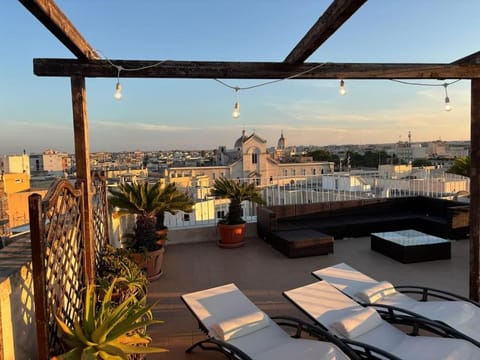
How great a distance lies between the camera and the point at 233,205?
6.51 metres

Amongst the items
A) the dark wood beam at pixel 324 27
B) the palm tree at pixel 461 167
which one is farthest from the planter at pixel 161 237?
the palm tree at pixel 461 167

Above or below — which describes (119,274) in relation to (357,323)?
above

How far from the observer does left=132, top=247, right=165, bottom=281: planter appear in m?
4.57

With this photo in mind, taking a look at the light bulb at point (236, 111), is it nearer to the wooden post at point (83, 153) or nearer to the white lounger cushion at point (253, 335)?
the wooden post at point (83, 153)

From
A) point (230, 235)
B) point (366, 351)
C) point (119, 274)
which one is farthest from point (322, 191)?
point (366, 351)

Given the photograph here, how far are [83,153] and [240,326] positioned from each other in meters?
2.05

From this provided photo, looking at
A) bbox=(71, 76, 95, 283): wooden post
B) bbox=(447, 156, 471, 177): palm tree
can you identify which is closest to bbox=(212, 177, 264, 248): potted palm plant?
bbox=(71, 76, 95, 283): wooden post

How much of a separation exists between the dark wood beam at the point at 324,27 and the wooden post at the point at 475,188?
1889mm

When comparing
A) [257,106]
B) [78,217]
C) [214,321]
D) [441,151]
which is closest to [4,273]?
[78,217]

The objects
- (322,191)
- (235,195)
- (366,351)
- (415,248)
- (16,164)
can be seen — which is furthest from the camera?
(16,164)

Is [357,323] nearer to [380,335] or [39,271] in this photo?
[380,335]

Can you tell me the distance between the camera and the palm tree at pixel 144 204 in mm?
4809

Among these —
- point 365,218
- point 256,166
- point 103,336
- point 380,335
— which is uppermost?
→ point 256,166

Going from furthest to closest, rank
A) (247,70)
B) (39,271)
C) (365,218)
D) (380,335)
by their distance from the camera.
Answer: (365,218)
(247,70)
(380,335)
(39,271)
